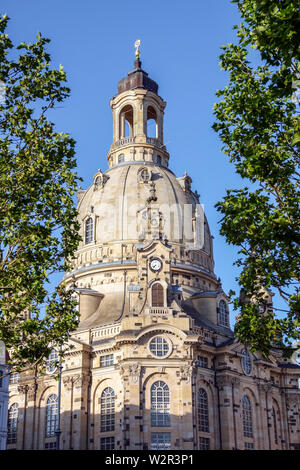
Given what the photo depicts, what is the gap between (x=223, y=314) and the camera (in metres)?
71.3

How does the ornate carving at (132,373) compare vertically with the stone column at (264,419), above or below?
above

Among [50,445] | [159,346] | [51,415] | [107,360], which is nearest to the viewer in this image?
[159,346]

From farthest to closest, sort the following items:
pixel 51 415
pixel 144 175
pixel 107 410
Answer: pixel 144 175, pixel 51 415, pixel 107 410

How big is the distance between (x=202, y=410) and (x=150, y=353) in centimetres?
824

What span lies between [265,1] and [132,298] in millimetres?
46790

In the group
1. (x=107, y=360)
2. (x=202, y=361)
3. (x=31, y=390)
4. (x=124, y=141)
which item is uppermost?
(x=124, y=141)

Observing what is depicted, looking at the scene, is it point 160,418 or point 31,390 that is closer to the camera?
point 160,418

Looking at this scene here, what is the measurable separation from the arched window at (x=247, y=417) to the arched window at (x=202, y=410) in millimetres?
5802

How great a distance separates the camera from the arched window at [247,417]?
6384cm

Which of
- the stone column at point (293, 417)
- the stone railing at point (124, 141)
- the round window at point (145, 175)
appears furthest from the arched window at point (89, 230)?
the stone column at point (293, 417)

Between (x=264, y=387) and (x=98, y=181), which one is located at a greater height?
(x=98, y=181)

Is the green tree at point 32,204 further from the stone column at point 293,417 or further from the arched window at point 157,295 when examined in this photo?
the stone column at point 293,417

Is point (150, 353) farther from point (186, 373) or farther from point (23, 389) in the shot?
point (23, 389)

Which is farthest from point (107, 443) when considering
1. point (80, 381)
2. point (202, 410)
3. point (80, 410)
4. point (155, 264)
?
point (155, 264)
